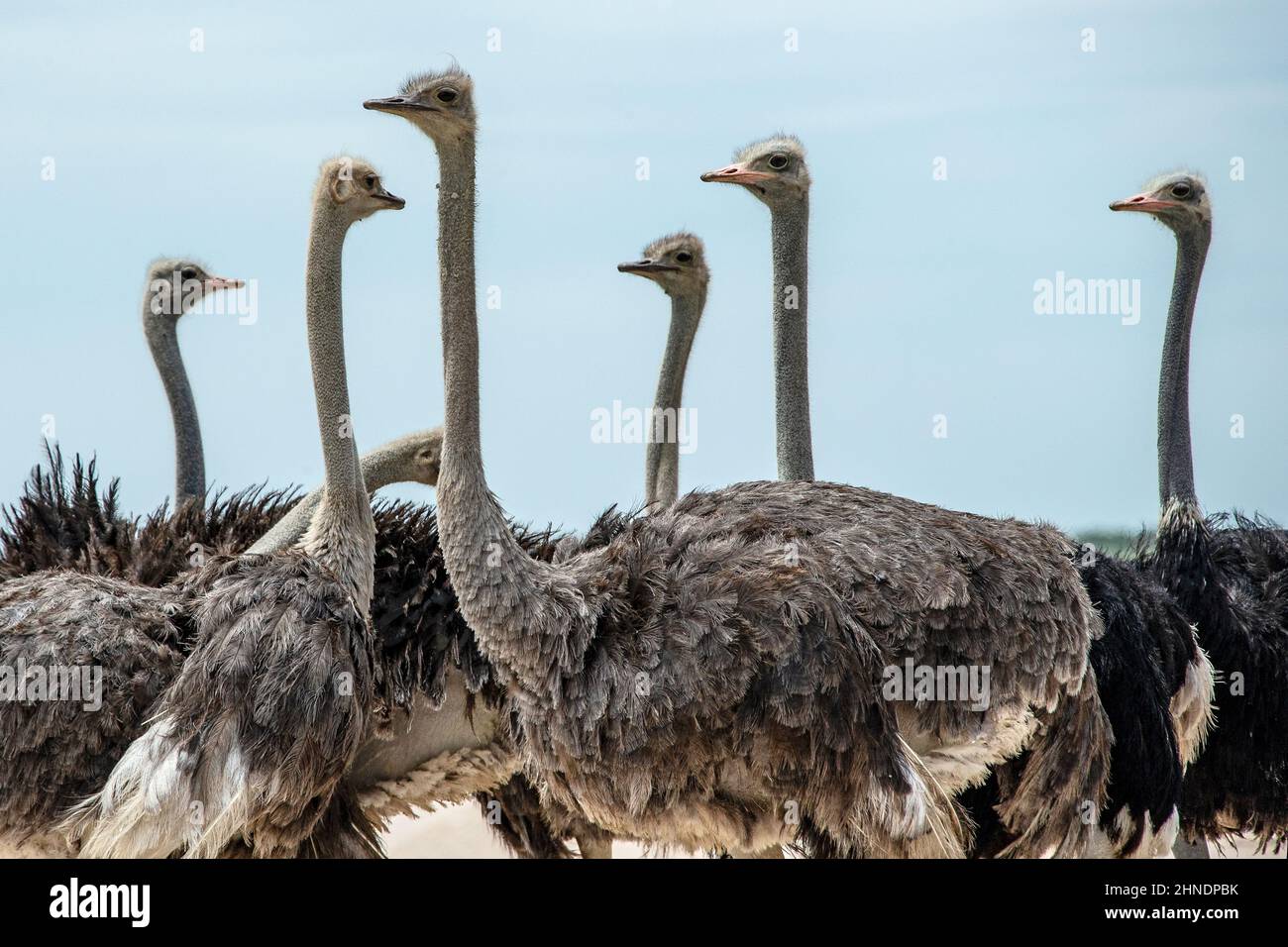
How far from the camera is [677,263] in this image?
369 inches

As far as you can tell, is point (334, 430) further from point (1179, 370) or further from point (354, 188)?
point (1179, 370)

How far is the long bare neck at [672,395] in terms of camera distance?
30.8 ft

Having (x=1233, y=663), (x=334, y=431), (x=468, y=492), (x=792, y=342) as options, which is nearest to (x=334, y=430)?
(x=334, y=431)

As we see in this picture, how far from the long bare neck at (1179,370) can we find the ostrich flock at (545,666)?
1.21 metres

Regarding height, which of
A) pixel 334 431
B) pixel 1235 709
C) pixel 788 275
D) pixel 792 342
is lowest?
pixel 1235 709

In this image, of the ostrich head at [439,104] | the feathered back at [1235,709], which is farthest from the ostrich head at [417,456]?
the feathered back at [1235,709]

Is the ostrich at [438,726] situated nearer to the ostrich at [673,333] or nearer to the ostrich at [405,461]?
the ostrich at [405,461]

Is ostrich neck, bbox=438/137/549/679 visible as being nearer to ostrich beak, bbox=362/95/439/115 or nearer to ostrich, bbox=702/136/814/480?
ostrich beak, bbox=362/95/439/115

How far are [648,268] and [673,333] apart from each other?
345mm

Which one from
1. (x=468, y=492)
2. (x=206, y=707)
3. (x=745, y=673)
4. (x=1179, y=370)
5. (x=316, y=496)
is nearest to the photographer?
(x=745, y=673)

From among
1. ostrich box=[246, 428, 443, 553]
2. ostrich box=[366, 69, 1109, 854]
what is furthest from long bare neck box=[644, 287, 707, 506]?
ostrich box=[366, 69, 1109, 854]

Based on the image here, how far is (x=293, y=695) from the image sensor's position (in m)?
5.96

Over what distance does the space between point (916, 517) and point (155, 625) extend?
2480 mm
